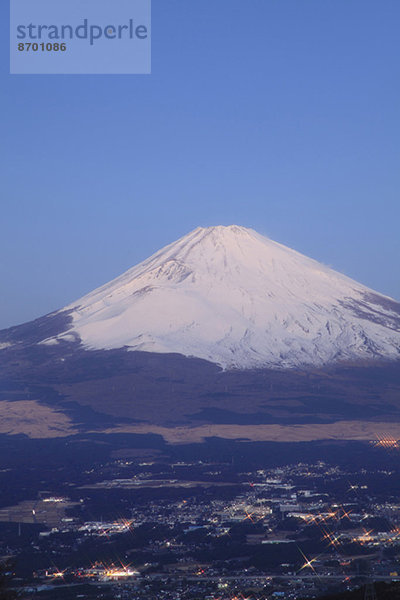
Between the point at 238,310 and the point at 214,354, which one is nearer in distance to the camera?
the point at 214,354

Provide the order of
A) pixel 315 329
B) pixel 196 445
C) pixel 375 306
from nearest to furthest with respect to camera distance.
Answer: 1. pixel 196 445
2. pixel 315 329
3. pixel 375 306

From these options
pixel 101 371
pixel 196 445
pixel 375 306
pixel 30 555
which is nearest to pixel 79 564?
pixel 30 555

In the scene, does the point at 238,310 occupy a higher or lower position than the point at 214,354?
higher

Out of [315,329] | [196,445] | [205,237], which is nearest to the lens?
[196,445]

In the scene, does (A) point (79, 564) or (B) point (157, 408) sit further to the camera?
(B) point (157, 408)

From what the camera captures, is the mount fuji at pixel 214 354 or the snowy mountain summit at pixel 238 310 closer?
the mount fuji at pixel 214 354

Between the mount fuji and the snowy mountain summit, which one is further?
the snowy mountain summit

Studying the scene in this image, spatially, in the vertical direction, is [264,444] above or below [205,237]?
below

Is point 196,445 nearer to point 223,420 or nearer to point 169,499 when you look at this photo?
point 223,420
